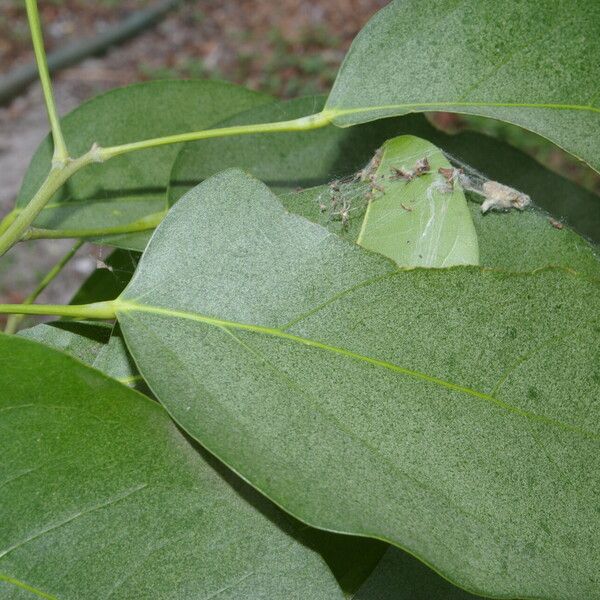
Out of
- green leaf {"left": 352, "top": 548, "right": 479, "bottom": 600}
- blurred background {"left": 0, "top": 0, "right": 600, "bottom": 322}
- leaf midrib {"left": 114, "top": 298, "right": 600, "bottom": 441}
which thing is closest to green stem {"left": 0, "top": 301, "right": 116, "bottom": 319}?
leaf midrib {"left": 114, "top": 298, "right": 600, "bottom": 441}

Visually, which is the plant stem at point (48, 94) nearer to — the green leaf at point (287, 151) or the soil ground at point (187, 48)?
the green leaf at point (287, 151)

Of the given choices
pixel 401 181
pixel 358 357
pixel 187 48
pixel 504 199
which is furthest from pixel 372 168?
pixel 187 48

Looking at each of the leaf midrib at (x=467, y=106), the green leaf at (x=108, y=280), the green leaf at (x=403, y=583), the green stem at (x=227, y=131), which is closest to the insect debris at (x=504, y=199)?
the leaf midrib at (x=467, y=106)

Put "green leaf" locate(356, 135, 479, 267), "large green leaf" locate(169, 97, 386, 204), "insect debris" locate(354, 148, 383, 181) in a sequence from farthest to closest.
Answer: "large green leaf" locate(169, 97, 386, 204) → "insect debris" locate(354, 148, 383, 181) → "green leaf" locate(356, 135, 479, 267)

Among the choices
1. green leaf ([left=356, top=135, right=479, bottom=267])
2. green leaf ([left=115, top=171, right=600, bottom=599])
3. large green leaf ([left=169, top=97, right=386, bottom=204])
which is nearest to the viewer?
green leaf ([left=115, top=171, right=600, bottom=599])

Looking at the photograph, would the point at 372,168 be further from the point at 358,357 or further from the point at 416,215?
the point at 358,357

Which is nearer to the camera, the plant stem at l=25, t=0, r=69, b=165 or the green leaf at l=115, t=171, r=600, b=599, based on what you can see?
the green leaf at l=115, t=171, r=600, b=599

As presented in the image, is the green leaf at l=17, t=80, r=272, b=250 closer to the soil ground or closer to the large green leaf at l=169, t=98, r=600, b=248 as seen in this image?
the large green leaf at l=169, t=98, r=600, b=248
